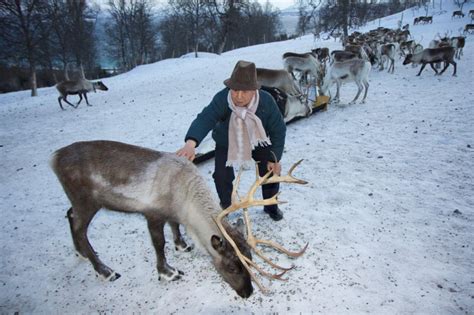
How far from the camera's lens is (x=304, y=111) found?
25.6 ft

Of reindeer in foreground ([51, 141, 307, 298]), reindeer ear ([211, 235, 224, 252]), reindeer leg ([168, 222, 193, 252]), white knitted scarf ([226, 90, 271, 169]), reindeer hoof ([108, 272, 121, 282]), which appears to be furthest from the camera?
reindeer leg ([168, 222, 193, 252])

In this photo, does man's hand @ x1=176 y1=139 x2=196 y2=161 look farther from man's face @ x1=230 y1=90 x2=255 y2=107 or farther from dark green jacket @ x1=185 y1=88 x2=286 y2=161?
man's face @ x1=230 y1=90 x2=255 y2=107

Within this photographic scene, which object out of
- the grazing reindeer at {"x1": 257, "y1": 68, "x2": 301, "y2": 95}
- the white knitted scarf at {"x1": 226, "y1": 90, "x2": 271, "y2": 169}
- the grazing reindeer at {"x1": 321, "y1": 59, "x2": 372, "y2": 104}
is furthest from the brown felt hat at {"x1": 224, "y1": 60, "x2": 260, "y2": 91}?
the grazing reindeer at {"x1": 321, "y1": 59, "x2": 372, "y2": 104}

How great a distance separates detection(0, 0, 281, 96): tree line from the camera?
50.7ft

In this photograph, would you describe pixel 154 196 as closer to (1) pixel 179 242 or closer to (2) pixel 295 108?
(1) pixel 179 242

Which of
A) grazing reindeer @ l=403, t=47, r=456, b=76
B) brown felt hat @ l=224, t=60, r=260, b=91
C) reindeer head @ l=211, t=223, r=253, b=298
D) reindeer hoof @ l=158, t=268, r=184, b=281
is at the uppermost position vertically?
grazing reindeer @ l=403, t=47, r=456, b=76

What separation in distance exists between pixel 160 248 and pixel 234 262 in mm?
956

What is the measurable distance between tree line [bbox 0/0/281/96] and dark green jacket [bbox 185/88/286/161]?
15.6 m

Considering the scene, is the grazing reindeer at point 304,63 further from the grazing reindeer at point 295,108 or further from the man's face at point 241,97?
the man's face at point 241,97

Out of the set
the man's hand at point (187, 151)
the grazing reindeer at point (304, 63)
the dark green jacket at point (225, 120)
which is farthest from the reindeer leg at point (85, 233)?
the grazing reindeer at point (304, 63)

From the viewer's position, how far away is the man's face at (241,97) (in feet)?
10.4

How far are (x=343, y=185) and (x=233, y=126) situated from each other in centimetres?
229

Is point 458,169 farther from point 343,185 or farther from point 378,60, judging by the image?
point 378,60

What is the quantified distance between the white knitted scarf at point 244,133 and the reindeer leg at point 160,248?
1055 millimetres
